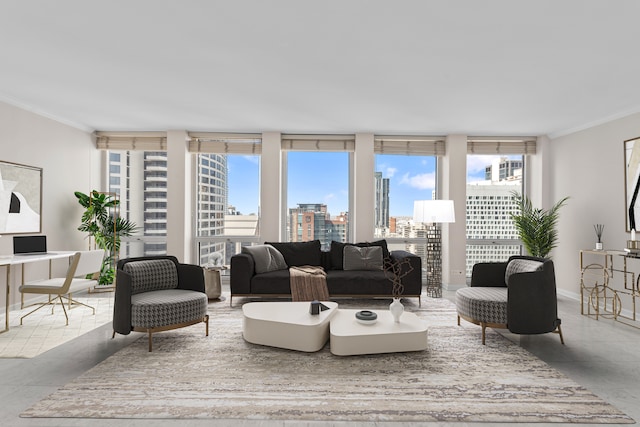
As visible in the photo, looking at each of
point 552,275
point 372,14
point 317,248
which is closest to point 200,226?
point 317,248

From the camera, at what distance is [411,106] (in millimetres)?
4480

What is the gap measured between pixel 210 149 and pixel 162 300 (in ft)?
11.1

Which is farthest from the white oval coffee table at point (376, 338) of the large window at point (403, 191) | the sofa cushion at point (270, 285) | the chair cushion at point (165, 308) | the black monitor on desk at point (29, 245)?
the black monitor on desk at point (29, 245)

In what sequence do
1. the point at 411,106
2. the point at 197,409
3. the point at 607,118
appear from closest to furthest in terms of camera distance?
1. the point at 197,409
2. the point at 411,106
3. the point at 607,118

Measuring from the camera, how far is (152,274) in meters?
3.62

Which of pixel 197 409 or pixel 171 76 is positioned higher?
pixel 171 76

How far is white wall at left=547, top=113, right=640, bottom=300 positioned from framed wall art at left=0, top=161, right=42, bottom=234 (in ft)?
25.9

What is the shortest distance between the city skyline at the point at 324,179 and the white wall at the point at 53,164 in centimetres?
235

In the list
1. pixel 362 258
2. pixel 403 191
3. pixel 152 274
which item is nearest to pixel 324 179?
pixel 403 191

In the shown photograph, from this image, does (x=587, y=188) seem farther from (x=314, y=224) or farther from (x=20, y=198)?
(x=20, y=198)

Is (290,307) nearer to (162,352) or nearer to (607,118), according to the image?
(162,352)

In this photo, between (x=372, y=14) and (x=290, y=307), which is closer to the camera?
(x=372, y=14)

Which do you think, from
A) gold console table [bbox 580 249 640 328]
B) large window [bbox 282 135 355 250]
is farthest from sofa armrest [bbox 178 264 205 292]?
gold console table [bbox 580 249 640 328]

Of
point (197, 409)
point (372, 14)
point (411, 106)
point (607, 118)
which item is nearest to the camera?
point (197, 409)
